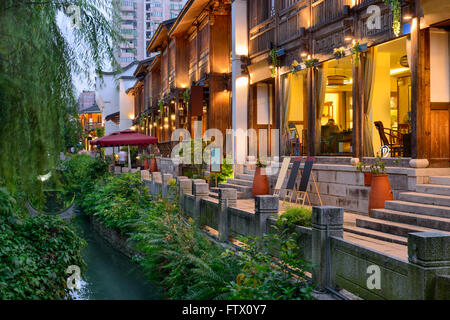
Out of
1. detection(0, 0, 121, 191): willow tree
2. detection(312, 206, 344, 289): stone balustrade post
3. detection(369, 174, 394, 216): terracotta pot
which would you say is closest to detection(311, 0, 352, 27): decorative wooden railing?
detection(369, 174, 394, 216): terracotta pot

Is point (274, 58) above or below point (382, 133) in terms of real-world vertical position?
above

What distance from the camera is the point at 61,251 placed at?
955cm

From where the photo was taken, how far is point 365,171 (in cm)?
1114

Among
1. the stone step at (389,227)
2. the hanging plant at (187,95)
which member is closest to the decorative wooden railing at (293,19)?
the stone step at (389,227)

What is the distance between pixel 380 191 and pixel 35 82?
721 centimetres

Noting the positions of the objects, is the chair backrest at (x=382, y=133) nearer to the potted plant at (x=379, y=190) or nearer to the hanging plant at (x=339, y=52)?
the potted plant at (x=379, y=190)

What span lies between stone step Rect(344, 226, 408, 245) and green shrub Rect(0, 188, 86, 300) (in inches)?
211

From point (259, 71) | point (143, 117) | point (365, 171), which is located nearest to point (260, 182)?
point (365, 171)

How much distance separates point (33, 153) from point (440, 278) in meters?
4.02

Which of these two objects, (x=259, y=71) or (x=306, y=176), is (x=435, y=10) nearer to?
(x=306, y=176)

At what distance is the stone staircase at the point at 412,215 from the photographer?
8.09m

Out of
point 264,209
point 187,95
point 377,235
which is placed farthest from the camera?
point 187,95
